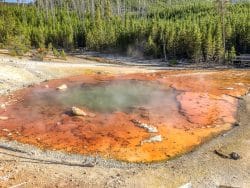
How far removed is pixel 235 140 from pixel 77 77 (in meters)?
35.8

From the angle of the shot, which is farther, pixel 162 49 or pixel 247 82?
pixel 162 49

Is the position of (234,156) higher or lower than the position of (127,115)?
lower

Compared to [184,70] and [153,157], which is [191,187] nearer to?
[153,157]

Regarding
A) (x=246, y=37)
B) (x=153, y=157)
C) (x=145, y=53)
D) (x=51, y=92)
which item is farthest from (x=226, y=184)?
(x=145, y=53)

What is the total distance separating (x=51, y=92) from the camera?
52.4m

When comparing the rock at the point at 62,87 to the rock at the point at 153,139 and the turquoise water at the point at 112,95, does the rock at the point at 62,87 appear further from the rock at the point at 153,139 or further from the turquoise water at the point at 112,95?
the rock at the point at 153,139

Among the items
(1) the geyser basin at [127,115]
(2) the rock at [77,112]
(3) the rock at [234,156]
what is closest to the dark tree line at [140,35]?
(1) the geyser basin at [127,115]

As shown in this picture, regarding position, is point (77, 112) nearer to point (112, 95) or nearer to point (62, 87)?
point (112, 95)

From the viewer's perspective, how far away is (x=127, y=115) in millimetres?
40656

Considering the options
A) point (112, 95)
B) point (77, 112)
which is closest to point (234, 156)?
point (77, 112)

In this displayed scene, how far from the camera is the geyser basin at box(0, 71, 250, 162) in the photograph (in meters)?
32.9

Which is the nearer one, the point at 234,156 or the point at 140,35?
the point at 234,156

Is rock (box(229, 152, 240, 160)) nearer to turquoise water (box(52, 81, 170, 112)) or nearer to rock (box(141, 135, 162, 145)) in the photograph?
rock (box(141, 135, 162, 145))

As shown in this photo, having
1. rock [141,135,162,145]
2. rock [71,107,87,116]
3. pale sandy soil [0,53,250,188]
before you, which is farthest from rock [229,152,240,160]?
rock [71,107,87,116]
